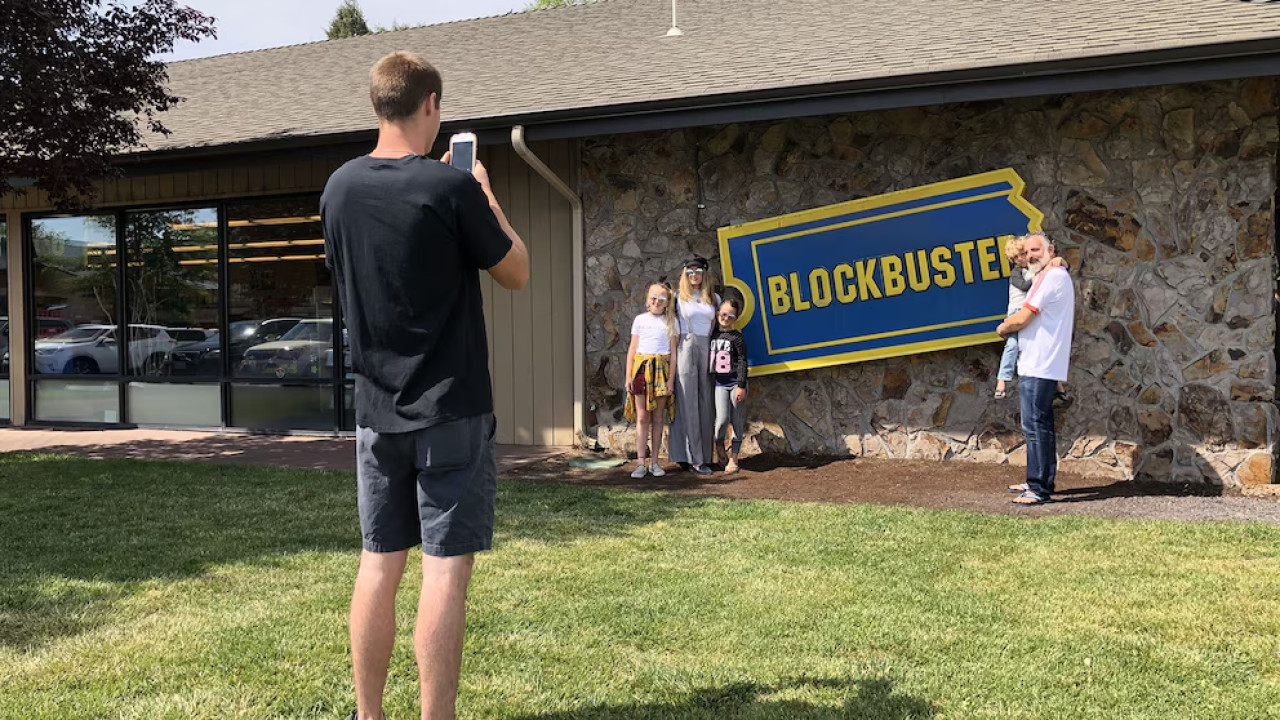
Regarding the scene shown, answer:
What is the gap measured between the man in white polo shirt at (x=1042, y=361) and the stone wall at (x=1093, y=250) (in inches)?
46.0

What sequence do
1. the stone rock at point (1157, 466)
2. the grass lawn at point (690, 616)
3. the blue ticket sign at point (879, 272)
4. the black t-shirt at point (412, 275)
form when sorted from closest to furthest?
the black t-shirt at point (412, 275) → the grass lawn at point (690, 616) → the stone rock at point (1157, 466) → the blue ticket sign at point (879, 272)

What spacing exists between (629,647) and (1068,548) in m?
2.66

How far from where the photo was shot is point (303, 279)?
404 inches

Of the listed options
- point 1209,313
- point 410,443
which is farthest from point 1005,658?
point 1209,313

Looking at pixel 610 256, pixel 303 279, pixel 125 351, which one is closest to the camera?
pixel 610 256

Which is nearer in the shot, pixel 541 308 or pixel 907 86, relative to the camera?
pixel 907 86

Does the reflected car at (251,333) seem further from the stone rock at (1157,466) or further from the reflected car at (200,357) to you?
the stone rock at (1157,466)

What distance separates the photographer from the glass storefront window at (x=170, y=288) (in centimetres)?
1071

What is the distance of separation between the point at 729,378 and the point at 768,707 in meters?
4.96

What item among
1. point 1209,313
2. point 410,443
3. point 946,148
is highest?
point 946,148

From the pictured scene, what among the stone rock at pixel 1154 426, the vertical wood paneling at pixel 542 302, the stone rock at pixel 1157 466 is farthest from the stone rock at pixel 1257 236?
the vertical wood paneling at pixel 542 302

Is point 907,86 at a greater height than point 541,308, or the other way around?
point 907,86

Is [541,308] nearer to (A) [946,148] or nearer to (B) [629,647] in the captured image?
(A) [946,148]

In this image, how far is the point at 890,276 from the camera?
786 cm
